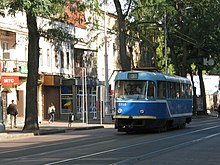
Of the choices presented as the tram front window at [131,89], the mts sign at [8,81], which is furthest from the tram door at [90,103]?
the tram front window at [131,89]

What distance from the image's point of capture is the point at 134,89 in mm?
28375

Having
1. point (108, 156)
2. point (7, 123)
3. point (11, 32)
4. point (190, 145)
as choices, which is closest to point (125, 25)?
point (11, 32)

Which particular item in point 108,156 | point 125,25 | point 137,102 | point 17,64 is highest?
point 125,25

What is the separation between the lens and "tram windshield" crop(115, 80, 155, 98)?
1112 inches

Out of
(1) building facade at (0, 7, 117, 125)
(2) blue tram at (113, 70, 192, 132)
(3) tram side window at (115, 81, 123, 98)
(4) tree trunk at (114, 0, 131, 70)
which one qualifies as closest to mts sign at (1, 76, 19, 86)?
(1) building facade at (0, 7, 117, 125)

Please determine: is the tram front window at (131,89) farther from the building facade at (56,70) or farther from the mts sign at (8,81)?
the mts sign at (8,81)

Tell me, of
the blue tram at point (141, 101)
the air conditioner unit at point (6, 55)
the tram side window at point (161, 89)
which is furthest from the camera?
the air conditioner unit at point (6, 55)

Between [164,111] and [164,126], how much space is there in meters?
1.21

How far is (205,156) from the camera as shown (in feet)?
53.6

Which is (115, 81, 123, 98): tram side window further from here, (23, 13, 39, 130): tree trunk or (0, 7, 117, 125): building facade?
(0, 7, 117, 125): building facade

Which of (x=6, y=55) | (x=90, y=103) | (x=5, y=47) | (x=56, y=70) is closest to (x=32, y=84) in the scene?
(x=6, y=55)

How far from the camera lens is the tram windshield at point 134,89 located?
28.2 metres

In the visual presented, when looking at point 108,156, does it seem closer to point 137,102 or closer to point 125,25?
point 137,102

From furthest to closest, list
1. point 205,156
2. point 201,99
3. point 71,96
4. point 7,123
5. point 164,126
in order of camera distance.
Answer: point 201,99, point 71,96, point 7,123, point 164,126, point 205,156
